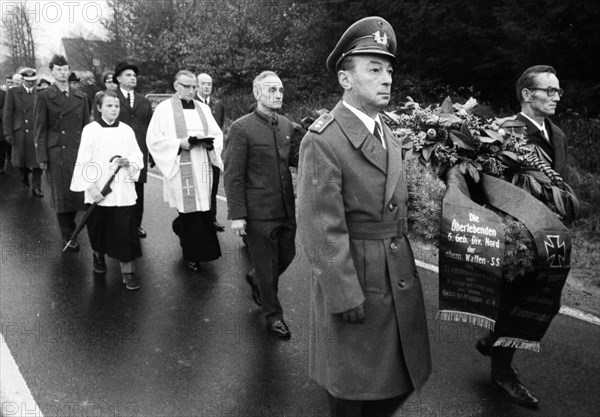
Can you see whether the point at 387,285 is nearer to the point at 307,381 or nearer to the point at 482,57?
the point at 307,381

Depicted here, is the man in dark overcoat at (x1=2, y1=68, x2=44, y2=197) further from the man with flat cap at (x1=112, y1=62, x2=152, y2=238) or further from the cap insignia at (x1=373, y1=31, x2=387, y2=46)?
the cap insignia at (x1=373, y1=31, x2=387, y2=46)

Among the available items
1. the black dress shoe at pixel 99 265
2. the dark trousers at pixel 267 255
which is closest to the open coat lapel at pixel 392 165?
the dark trousers at pixel 267 255

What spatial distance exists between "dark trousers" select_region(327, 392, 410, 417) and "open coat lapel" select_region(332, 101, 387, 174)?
1147 millimetres

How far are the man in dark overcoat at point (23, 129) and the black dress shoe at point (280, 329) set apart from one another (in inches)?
285

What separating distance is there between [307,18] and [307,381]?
19.0 m

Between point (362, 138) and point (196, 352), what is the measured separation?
100 inches

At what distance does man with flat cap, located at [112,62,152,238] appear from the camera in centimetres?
746

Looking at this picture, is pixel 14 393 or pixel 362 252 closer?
pixel 362 252

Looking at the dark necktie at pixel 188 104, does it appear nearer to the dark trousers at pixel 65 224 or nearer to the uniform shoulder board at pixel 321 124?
the dark trousers at pixel 65 224

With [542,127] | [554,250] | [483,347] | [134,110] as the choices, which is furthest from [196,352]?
[134,110]

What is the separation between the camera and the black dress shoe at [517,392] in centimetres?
375

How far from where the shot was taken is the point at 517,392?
379 cm

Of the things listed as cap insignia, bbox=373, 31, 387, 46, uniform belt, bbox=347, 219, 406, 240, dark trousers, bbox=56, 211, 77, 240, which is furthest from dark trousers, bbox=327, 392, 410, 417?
dark trousers, bbox=56, 211, 77, 240

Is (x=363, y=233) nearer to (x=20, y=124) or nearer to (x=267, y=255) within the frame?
(x=267, y=255)
